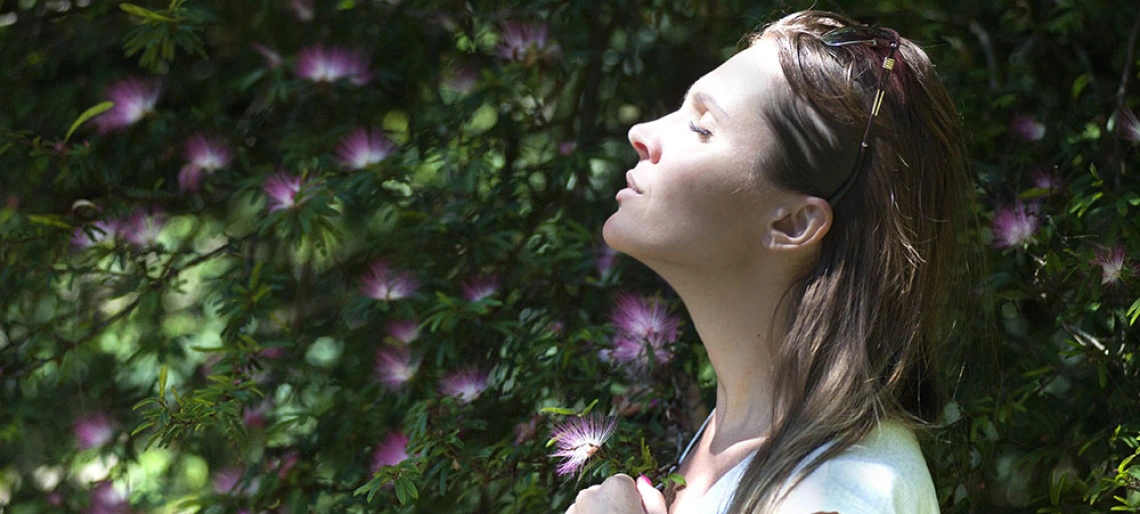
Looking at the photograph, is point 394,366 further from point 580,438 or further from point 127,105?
point 127,105

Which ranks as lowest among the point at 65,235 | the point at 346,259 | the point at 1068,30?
the point at 346,259

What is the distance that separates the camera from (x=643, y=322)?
175cm

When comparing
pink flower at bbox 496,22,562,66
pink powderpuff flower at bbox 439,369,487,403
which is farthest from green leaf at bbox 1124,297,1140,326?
pink flower at bbox 496,22,562,66

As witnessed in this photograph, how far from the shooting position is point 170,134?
2.20 metres

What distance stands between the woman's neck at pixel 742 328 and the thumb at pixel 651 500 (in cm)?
10

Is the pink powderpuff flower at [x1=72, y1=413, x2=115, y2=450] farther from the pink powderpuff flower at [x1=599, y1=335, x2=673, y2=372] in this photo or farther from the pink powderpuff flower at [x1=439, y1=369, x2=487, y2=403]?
the pink powderpuff flower at [x1=599, y1=335, x2=673, y2=372]

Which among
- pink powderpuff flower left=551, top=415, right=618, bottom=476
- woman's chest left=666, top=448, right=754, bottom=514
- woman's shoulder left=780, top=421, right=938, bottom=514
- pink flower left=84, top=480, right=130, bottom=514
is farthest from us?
pink flower left=84, top=480, right=130, bottom=514

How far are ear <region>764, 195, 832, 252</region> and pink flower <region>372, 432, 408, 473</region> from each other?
2.17ft

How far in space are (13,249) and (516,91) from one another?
36.7 inches

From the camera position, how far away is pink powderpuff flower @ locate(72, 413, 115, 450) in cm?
217

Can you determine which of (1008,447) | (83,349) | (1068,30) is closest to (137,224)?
(83,349)

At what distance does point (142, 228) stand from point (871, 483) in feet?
4.62

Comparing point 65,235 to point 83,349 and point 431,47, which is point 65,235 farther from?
point 431,47

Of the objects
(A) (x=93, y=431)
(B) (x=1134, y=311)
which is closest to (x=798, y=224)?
(B) (x=1134, y=311)
